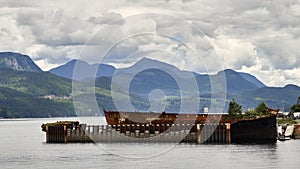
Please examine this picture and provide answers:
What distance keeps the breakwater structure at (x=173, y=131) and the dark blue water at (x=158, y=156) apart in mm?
6661

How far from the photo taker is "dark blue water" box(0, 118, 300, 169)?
93.6 metres

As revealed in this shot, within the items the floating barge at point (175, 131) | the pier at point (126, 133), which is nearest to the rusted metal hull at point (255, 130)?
the floating barge at point (175, 131)

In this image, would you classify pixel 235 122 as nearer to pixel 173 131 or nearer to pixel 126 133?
pixel 173 131

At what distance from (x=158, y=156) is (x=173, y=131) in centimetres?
3752

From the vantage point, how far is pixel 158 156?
109 meters

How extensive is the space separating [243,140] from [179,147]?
1784cm

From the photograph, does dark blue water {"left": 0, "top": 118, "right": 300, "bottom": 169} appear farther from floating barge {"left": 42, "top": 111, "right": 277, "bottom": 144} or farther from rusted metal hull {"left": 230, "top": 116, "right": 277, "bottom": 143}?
rusted metal hull {"left": 230, "top": 116, "right": 277, "bottom": 143}

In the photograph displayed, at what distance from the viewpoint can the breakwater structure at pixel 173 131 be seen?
135000 millimetres

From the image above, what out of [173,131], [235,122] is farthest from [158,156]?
[173,131]

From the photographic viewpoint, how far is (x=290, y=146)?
126188 mm

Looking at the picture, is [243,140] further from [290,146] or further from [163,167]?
[163,167]

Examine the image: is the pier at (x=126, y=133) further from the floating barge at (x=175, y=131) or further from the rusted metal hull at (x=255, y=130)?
the rusted metal hull at (x=255, y=130)

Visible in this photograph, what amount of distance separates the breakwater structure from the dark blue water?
Answer: 6.66m

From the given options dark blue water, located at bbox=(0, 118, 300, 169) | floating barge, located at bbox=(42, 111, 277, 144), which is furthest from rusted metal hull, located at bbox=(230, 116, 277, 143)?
dark blue water, located at bbox=(0, 118, 300, 169)
